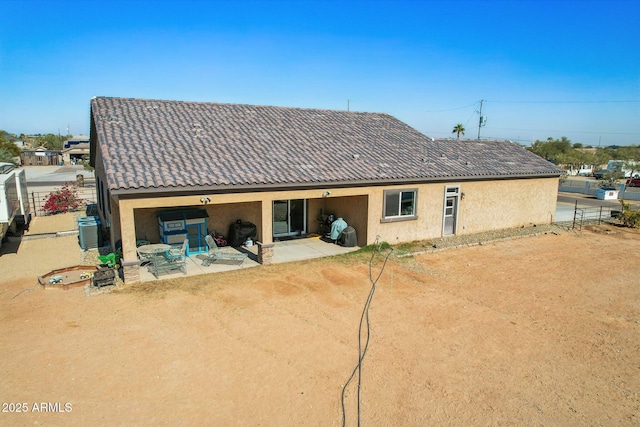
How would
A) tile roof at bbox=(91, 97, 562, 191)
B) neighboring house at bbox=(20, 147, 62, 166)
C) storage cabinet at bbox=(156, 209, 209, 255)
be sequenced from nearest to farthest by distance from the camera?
tile roof at bbox=(91, 97, 562, 191) → storage cabinet at bbox=(156, 209, 209, 255) → neighboring house at bbox=(20, 147, 62, 166)

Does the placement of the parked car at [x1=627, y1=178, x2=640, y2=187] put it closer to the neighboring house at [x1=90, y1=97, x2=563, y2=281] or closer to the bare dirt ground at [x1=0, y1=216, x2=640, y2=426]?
the neighboring house at [x1=90, y1=97, x2=563, y2=281]

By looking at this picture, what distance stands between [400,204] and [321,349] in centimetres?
901

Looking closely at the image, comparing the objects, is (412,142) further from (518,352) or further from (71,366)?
(71,366)

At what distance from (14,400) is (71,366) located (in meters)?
0.98

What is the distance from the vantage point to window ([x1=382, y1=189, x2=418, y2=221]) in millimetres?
15328

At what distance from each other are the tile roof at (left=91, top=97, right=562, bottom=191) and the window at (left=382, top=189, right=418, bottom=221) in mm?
673

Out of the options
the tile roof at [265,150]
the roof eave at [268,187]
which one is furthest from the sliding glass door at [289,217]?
the roof eave at [268,187]

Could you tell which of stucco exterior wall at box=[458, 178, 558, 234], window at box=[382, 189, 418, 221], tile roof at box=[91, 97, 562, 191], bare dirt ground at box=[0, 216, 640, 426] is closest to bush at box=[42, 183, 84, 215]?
tile roof at box=[91, 97, 562, 191]

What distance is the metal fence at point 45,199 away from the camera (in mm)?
23094

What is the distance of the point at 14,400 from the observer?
598 cm

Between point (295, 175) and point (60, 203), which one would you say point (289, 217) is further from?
point (60, 203)

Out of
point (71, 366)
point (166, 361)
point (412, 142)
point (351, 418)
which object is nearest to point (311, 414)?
point (351, 418)

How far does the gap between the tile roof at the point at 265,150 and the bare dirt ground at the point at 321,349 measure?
311 cm

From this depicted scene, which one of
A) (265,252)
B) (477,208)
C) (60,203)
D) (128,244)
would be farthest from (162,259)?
(60,203)
